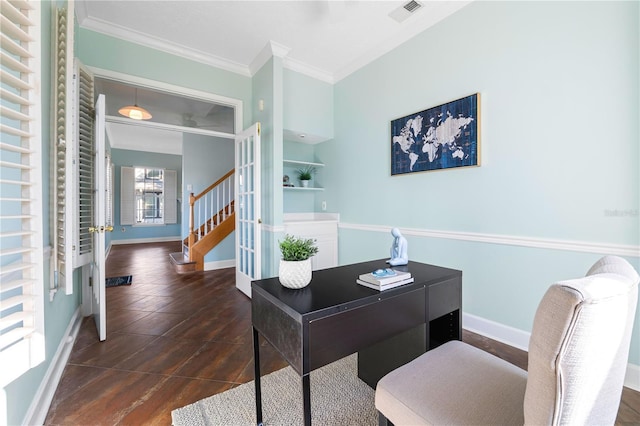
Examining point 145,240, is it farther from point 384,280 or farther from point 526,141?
point 526,141

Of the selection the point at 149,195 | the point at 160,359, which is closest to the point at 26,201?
the point at 160,359

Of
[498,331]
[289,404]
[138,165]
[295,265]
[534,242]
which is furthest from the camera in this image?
[138,165]

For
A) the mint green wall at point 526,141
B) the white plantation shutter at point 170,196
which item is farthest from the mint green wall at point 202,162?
the mint green wall at point 526,141

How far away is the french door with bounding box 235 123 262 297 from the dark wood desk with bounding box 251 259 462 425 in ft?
5.67

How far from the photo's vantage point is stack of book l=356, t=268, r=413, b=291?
1.23 meters

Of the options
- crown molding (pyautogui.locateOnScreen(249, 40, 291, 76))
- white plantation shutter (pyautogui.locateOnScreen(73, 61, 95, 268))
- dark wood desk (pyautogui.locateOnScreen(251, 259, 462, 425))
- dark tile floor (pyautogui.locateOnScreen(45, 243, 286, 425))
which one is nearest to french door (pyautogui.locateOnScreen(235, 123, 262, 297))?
dark tile floor (pyautogui.locateOnScreen(45, 243, 286, 425))

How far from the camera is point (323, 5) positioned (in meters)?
2.43

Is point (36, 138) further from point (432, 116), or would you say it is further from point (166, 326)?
point (432, 116)

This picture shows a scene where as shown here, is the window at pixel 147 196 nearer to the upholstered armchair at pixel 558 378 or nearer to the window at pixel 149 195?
the window at pixel 149 195

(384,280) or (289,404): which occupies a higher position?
(384,280)

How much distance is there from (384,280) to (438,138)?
5.96 feet

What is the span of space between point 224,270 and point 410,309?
13.7ft

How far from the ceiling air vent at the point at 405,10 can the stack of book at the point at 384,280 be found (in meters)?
2.44

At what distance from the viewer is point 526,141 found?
202 centimetres
